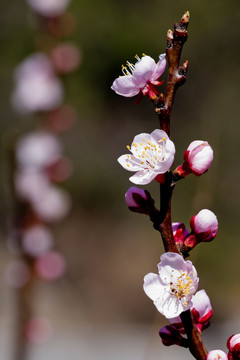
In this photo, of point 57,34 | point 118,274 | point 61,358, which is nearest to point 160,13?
point 118,274

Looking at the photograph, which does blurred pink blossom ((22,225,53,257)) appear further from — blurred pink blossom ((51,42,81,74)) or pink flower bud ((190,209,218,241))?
pink flower bud ((190,209,218,241))

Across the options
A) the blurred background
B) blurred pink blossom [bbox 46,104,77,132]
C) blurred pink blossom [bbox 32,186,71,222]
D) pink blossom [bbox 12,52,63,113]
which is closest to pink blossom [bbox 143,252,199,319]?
blurred pink blossom [bbox 32,186,71,222]

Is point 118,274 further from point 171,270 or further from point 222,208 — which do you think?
point 171,270

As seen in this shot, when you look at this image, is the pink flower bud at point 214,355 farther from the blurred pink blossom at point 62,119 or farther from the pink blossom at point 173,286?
the blurred pink blossom at point 62,119

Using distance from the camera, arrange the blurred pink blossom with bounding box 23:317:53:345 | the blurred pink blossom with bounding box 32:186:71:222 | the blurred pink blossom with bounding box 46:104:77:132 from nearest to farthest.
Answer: the blurred pink blossom with bounding box 23:317:53:345 → the blurred pink blossom with bounding box 32:186:71:222 → the blurred pink blossom with bounding box 46:104:77:132

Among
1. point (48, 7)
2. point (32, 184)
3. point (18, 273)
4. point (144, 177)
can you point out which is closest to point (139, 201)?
point (144, 177)

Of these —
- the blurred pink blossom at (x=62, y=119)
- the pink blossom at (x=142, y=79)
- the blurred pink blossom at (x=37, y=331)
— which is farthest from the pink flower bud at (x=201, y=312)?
the blurred pink blossom at (x=62, y=119)
